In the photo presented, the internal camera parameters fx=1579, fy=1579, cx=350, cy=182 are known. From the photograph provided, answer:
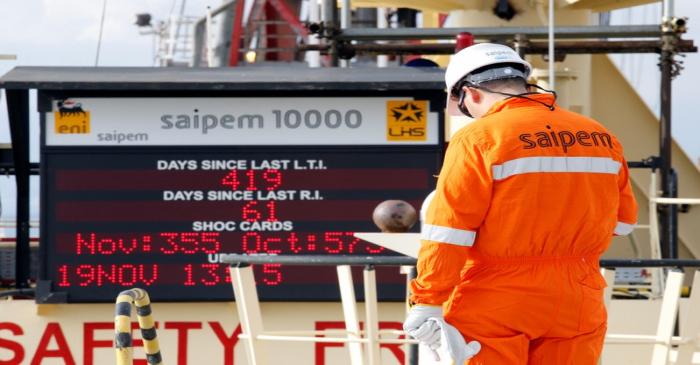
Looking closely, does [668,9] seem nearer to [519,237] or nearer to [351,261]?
[351,261]

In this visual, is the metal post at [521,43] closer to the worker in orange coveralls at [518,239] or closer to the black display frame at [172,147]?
the black display frame at [172,147]

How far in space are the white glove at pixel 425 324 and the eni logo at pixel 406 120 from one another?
3996mm

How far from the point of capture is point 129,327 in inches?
237

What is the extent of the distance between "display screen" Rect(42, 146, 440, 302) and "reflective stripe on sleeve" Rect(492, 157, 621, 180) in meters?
3.69

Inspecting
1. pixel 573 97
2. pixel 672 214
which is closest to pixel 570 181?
pixel 672 214

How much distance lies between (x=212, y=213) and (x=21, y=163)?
5.18 ft

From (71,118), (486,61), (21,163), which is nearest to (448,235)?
(486,61)

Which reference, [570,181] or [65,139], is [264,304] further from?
[570,181]

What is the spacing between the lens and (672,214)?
11656 millimetres

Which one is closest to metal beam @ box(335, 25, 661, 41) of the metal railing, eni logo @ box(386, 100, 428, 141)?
eni logo @ box(386, 100, 428, 141)

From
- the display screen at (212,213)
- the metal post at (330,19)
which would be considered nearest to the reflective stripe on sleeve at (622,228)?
the display screen at (212,213)

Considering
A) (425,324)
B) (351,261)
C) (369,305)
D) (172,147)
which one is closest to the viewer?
(425,324)

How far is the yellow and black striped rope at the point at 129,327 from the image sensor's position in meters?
5.95

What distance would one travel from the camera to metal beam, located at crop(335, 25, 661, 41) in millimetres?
11094
